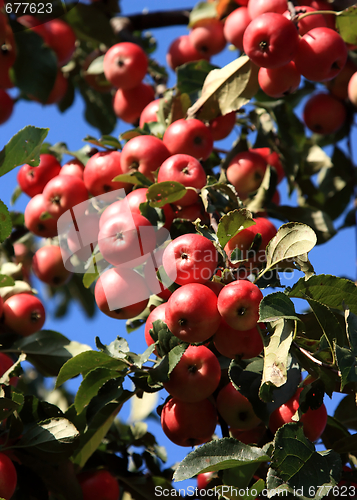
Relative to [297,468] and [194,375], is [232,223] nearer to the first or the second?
[194,375]

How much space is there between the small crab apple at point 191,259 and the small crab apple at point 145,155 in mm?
544

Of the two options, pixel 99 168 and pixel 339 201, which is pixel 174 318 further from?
pixel 339 201

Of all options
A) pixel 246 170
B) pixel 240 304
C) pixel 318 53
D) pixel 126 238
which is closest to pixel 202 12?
pixel 246 170

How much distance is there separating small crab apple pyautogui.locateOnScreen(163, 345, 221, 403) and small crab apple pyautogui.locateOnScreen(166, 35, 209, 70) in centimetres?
214

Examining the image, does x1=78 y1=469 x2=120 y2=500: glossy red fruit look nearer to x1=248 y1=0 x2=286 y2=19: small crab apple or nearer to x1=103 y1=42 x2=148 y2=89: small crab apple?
x1=103 y1=42 x2=148 y2=89: small crab apple

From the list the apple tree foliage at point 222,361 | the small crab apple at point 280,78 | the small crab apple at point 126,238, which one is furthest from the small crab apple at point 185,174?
the small crab apple at point 280,78

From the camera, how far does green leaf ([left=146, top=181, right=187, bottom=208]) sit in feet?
5.82

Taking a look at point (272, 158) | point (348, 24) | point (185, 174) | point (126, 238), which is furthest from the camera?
point (272, 158)

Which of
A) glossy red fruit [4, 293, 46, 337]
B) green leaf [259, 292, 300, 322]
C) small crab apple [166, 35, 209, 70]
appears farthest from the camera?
small crab apple [166, 35, 209, 70]

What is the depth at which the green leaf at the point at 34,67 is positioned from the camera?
2.74 m

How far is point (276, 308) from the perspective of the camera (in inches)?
55.2

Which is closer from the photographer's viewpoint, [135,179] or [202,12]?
[135,179]

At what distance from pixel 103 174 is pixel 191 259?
2.57 ft

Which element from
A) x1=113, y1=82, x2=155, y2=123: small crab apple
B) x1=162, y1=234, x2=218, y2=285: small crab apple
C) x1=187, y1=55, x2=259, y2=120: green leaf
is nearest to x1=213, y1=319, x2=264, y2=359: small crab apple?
x1=162, y1=234, x2=218, y2=285: small crab apple
